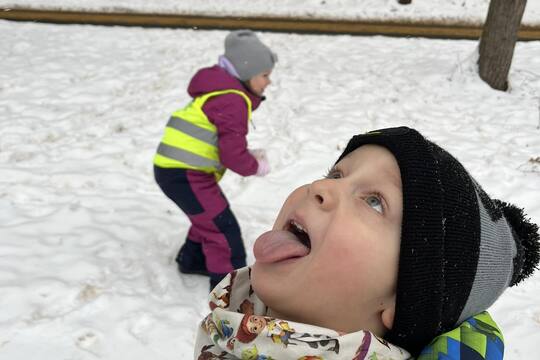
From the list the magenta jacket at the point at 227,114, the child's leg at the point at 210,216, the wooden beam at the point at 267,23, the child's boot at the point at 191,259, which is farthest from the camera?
the wooden beam at the point at 267,23

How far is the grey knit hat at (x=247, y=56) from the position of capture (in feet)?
10.0

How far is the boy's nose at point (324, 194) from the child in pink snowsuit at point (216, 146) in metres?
1.80

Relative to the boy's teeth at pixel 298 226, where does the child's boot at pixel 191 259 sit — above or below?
below

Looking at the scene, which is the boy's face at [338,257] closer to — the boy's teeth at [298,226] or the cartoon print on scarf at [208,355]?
the boy's teeth at [298,226]

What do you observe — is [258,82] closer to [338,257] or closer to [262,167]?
[262,167]

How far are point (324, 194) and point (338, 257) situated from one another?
0.16 m

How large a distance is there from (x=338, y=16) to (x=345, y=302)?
414 inches

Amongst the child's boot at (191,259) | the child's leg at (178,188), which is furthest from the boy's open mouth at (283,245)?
the child's boot at (191,259)

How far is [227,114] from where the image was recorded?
115 inches

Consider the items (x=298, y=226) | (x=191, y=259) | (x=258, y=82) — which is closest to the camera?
(x=298, y=226)

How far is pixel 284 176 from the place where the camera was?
4.73 m

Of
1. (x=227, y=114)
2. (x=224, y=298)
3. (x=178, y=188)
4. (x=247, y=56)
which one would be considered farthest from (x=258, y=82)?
(x=224, y=298)

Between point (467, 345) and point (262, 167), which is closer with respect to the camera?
point (467, 345)

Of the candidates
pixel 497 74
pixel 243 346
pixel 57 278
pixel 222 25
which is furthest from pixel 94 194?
pixel 222 25
